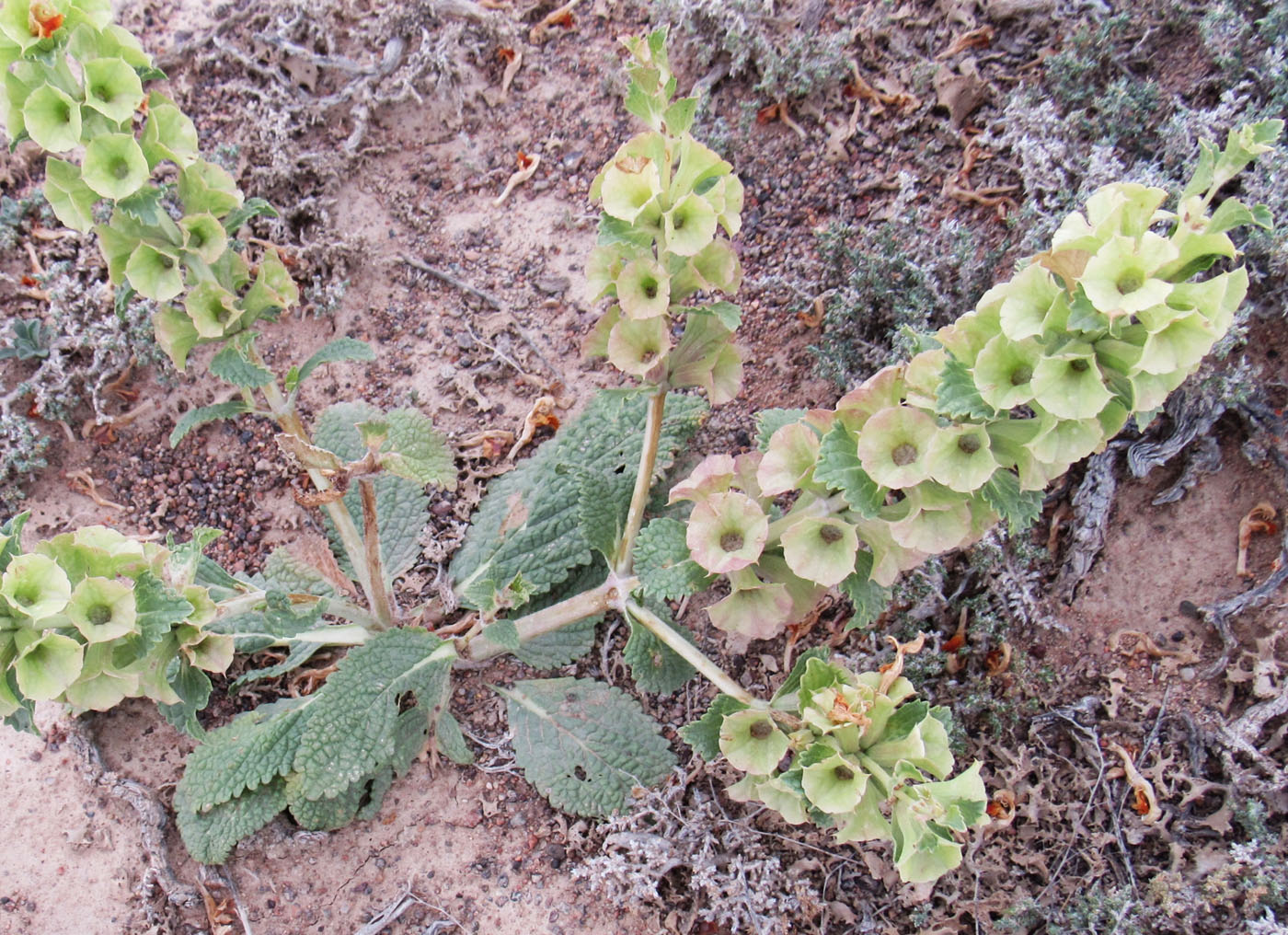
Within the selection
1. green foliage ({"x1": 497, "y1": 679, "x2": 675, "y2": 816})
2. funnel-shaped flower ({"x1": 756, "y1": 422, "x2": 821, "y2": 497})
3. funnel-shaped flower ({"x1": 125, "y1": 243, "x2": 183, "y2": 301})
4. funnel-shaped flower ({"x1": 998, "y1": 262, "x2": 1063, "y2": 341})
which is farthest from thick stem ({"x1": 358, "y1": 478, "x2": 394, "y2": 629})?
funnel-shaped flower ({"x1": 998, "y1": 262, "x2": 1063, "y2": 341})

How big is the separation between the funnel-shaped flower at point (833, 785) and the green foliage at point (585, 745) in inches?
41.6

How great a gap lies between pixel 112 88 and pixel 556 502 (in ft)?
5.07

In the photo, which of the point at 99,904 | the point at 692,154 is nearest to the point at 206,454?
the point at 99,904

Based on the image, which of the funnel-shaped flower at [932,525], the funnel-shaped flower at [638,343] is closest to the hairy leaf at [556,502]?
the funnel-shaped flower at [638,343]

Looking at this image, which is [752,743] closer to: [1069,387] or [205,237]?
[1069,387]

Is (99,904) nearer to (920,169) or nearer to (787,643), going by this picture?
(787,643)

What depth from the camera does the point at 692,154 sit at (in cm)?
184

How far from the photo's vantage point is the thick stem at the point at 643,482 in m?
2.34

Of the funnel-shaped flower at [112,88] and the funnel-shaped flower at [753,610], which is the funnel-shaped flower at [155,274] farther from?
the funnel-shaped flower at [753,610]

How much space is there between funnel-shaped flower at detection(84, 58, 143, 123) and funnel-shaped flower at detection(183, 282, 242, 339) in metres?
0.39

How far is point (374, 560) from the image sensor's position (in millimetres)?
2727

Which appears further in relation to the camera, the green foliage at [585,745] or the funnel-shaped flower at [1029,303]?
the green foliage at [585,745]

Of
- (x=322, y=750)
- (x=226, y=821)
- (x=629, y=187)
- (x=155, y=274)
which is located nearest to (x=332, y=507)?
(x=322, y=750)

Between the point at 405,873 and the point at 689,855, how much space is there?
822 millimetres
